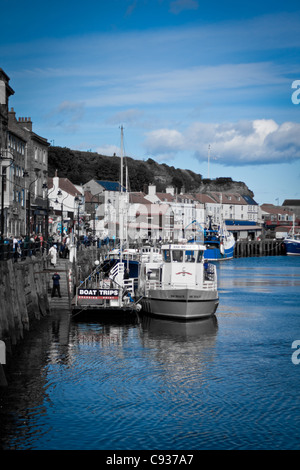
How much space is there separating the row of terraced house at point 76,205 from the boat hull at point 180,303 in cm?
578

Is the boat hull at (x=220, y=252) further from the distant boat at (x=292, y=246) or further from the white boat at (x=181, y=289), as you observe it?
the white boat at (x=181, y=289)

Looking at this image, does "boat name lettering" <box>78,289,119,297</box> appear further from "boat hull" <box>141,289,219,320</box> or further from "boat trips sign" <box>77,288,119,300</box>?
"boat hull" <box>141,289,219,320</box>

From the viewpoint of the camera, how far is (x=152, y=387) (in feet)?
82.1

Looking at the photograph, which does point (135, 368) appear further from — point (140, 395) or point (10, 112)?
point (10, 112)

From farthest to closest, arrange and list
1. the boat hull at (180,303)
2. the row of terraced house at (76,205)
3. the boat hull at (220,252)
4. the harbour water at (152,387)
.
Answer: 1. the boat hull at (220,252)
2. the row of terraced house at (76,205)
3. the boat hull at (180,303)
4. the harbour water at (152,387)

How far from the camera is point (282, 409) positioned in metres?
22.6

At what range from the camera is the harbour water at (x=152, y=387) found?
19.7 m

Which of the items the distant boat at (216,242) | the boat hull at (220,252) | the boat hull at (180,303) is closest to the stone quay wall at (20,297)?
the boat hull at (180,303)

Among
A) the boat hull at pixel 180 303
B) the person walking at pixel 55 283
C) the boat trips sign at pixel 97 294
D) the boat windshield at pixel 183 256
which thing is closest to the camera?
the boat hull at pixel 180 303

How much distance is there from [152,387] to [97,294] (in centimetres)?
1523

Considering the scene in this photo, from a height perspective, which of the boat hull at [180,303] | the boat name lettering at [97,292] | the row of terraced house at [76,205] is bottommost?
the boat hull at [180,303]

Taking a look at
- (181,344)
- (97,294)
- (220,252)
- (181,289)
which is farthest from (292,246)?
(181,344)

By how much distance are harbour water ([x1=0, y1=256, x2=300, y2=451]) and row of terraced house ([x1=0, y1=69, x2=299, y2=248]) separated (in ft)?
29.3

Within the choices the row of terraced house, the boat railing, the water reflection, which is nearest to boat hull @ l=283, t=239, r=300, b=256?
the row of terraced house
